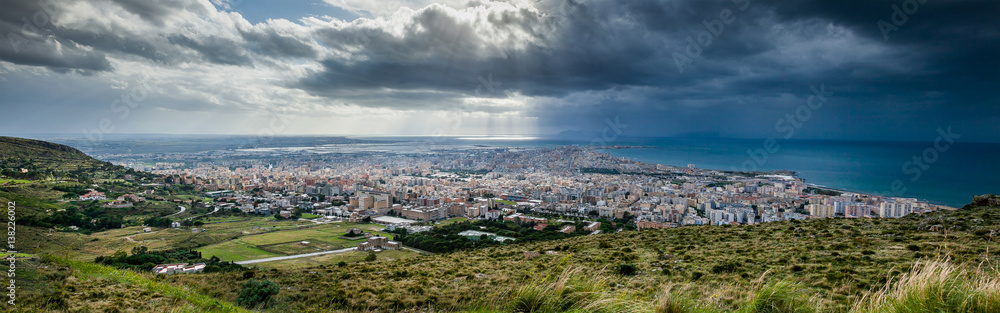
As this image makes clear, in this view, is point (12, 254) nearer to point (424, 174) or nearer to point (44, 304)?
point (44, 304)

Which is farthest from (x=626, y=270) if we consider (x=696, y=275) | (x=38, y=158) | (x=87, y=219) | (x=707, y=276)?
(x=38, y=158)

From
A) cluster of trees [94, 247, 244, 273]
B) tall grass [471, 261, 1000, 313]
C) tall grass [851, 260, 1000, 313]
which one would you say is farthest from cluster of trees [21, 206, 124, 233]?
tall grass [851, 260, 1000, 313]

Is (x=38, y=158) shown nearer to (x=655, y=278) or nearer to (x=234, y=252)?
(x=234, y=252)

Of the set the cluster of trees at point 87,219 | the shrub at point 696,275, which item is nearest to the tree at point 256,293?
the shrub at point 696,275

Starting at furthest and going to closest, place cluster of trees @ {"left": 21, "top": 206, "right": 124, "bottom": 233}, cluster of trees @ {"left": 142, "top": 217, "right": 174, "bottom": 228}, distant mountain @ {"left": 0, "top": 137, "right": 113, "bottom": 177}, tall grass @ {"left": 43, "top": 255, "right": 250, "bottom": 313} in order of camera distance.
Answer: distant mountain @ {"left": 0, "top": 137, "right": 113, "bottom": 177}
cluster of trees @ {"left": 142, "top": 217, "right": 174, "bottom": 228}
cluster of trees @ {"left": 21, "top": 206, "right": 124, "bottom": 233}
tall grass @ {"left": 43, "top": 255, "right": 250, "bottom": 313}

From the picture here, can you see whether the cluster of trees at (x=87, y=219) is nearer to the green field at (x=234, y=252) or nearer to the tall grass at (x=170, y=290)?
the green field at (x=234, y=252)

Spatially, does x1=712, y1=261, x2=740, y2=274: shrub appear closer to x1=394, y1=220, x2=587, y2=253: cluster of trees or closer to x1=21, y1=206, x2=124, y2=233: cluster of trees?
x1=394, y1=220, x2=587, y2=253: cluster of trees

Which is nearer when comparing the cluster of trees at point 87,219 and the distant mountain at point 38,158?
the cluster of trees at point 87,219

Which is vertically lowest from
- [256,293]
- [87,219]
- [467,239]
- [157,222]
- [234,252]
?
[234,252]

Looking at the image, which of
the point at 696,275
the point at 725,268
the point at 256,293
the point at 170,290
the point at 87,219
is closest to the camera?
the point at 170,290

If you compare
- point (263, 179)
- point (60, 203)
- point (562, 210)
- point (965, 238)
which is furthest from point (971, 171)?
point (263, 179)
